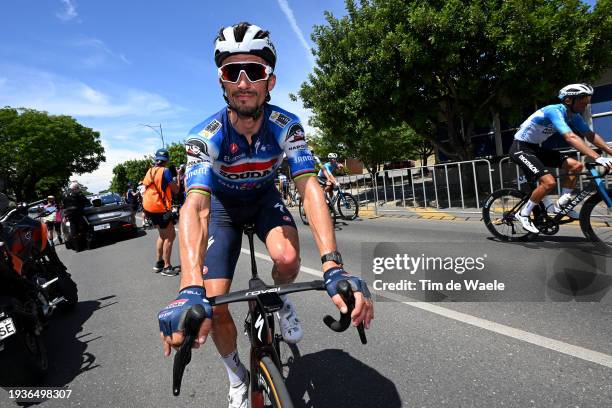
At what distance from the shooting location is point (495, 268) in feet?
15.5

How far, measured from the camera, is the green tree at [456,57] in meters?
10.3

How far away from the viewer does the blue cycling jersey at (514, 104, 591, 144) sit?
4941mm

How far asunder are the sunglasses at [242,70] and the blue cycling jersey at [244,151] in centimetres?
25

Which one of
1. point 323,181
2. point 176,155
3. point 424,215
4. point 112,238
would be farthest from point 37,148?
point 424,215

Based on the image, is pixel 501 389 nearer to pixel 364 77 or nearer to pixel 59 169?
pixel 364 77

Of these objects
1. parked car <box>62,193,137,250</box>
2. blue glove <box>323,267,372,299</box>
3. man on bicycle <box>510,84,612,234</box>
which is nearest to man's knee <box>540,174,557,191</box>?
man on bicycle <box>510,84,612,234</box>

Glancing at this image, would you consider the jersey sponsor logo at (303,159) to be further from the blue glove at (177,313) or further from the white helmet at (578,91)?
the white helmet at (578,91)

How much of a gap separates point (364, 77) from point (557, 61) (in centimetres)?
552

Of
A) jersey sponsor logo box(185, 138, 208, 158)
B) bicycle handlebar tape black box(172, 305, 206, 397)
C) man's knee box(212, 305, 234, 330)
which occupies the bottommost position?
man's knee box(212, 305, 234, 330)

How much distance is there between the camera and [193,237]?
181cm

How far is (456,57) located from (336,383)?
10466 mm

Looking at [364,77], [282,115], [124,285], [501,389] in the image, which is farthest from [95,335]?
[364,77]

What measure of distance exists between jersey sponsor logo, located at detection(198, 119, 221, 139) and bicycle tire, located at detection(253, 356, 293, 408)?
1.23 metres

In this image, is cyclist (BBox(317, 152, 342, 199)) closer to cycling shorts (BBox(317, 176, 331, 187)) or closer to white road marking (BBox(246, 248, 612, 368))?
cycling shorts (BBox(317, 176, 331, 187))
